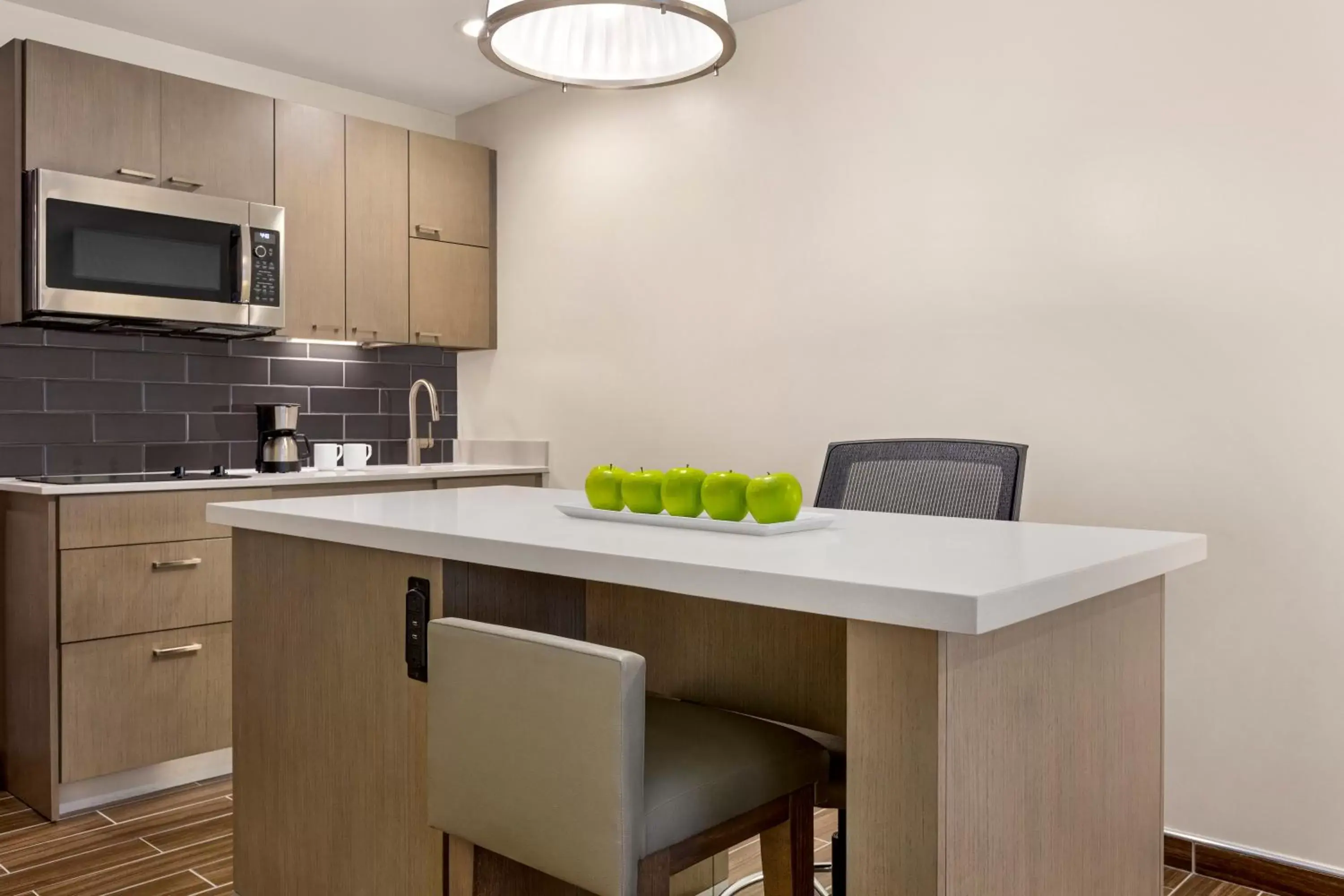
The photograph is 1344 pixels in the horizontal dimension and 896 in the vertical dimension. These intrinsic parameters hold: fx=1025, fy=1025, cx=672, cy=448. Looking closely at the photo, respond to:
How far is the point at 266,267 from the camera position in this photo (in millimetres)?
3498

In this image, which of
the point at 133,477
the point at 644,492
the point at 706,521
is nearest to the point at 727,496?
the point at 706,521

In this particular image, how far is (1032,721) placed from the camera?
1.17 m

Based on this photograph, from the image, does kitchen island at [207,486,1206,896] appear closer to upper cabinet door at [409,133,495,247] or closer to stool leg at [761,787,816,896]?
stool leg at [761,787,816,896]

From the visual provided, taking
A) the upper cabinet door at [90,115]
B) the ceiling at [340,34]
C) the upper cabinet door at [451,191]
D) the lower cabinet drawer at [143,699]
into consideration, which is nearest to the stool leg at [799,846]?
the lower cabinet drawer at [143,699]

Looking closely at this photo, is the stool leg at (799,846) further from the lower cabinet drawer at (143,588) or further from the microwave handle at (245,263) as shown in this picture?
the microwave handle at (245,263)

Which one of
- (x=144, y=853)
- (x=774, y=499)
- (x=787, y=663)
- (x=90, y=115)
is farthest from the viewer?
(x=90, y=115)

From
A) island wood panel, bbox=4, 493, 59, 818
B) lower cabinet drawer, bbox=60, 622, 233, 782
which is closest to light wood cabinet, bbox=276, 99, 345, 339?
island wood panel, bbox=4, 493, 59, 818

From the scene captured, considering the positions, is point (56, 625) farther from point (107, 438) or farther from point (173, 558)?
point (107, 438)

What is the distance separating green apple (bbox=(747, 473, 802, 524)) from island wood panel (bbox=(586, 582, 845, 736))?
0.25m

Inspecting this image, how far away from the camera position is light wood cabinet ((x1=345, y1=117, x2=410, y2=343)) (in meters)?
3.84

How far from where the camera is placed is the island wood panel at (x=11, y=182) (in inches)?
119

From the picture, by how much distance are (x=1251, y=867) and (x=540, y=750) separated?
2077 millimetres

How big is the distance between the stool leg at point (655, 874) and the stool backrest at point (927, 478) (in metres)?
1.05

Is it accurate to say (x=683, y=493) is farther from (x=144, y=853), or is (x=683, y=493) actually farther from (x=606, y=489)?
(x=144, y=853)
